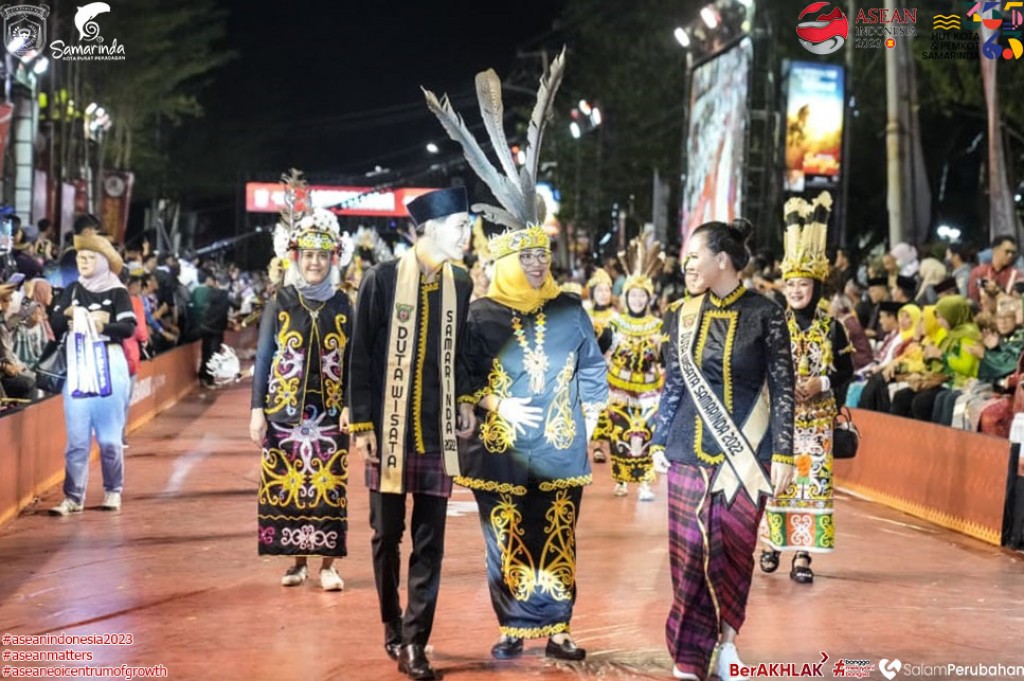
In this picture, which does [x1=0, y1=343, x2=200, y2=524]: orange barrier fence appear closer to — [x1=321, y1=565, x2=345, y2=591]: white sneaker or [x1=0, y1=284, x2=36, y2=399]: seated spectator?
[x1=0, y1=284, x2=36, y2=399]: seated spectator

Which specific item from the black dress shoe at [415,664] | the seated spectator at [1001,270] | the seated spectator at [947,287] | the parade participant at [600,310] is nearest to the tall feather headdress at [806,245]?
the black dress shoe at [415,664]

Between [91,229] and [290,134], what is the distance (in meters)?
55.1

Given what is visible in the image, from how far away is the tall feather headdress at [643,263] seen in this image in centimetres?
1303

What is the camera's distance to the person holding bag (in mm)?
10422

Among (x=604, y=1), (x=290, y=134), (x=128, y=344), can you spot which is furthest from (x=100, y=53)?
(x=290, y=134)

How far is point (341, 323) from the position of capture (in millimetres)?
8211

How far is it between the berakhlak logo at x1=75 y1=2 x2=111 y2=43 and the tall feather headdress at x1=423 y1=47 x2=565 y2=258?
53.1 ft

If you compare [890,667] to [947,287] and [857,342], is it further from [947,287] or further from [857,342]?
[947,287]

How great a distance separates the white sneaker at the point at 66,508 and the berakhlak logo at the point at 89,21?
12745 millimetres

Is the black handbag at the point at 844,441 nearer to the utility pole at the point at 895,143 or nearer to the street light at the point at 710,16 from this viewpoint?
the utility pole at the point at 895,143

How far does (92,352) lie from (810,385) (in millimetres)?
4983

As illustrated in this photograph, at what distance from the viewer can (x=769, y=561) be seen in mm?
9266

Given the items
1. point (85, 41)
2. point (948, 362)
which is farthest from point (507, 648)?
point (85, 41)

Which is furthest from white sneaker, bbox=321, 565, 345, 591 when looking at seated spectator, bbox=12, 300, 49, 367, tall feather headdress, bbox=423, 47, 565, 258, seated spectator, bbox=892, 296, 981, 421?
seated spectator, bbox=892, 296, 981, 421
